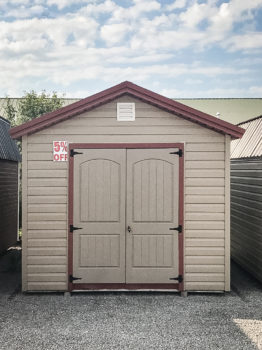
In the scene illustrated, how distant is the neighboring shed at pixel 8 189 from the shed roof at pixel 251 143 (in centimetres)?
580

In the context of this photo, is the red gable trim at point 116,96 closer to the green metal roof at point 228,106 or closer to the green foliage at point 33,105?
the green foliage at point 33,105

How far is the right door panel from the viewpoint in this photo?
23.9 ft

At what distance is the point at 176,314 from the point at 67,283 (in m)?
2.02

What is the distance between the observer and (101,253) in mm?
7305

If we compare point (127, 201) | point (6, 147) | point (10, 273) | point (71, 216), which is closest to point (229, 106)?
point (6, 147)

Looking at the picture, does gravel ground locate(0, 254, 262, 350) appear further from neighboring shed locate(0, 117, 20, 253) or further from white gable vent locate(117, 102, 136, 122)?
neighboring shed locate(0, 117, 20, 253)

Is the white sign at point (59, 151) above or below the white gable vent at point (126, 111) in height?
below

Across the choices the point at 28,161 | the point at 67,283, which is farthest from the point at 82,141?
the point at 67,283

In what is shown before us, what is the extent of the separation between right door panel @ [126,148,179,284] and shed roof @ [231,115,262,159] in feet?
6.45

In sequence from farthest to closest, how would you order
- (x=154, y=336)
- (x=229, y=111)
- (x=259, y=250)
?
(x=229, y=111) → (x=259, y=250) → (x=154, y=336)

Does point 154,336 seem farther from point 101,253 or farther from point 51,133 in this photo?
point 51,133

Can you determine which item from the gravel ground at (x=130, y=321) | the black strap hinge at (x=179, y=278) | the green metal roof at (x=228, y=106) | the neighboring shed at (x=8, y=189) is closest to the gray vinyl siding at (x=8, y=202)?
the neighboring shed at (x=8, y=189)

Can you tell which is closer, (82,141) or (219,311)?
(219,311)

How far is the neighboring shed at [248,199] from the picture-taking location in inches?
321
